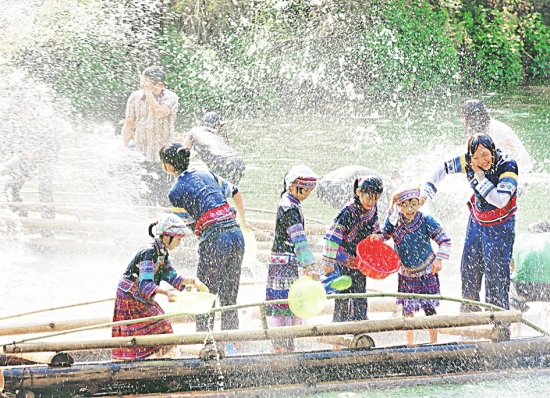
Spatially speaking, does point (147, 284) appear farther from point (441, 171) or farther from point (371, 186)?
point (441, 171)

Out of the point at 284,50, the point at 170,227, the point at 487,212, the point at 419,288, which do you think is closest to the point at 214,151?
the point at 419,288

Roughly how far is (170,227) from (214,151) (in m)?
4.46

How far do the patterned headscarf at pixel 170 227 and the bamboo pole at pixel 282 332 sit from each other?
0.64 meters

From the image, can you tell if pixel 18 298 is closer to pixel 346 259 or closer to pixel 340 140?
pixel 346 259

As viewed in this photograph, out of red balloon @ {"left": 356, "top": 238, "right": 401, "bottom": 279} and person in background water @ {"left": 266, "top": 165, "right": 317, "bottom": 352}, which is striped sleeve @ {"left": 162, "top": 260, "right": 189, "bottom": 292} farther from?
red balloon @ {"left": 356, "top": 238, "right": 401, "bottom": 279}

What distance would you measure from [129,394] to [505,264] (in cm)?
289

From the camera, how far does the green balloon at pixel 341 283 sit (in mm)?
6098

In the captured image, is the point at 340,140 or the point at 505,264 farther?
the point at 340,140

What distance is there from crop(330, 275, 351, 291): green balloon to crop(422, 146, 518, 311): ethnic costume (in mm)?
951

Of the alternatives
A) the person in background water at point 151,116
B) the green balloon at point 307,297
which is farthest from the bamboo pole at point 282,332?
the person in background water at point 151,116

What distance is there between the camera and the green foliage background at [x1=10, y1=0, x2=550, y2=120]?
2259cm

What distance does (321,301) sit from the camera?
5.82 m

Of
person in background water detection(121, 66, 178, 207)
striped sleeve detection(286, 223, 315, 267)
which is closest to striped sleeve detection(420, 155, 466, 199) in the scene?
striped sleeve detection(286, 223, 315, 267)

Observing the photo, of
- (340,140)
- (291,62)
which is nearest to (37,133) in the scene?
(340,140)
